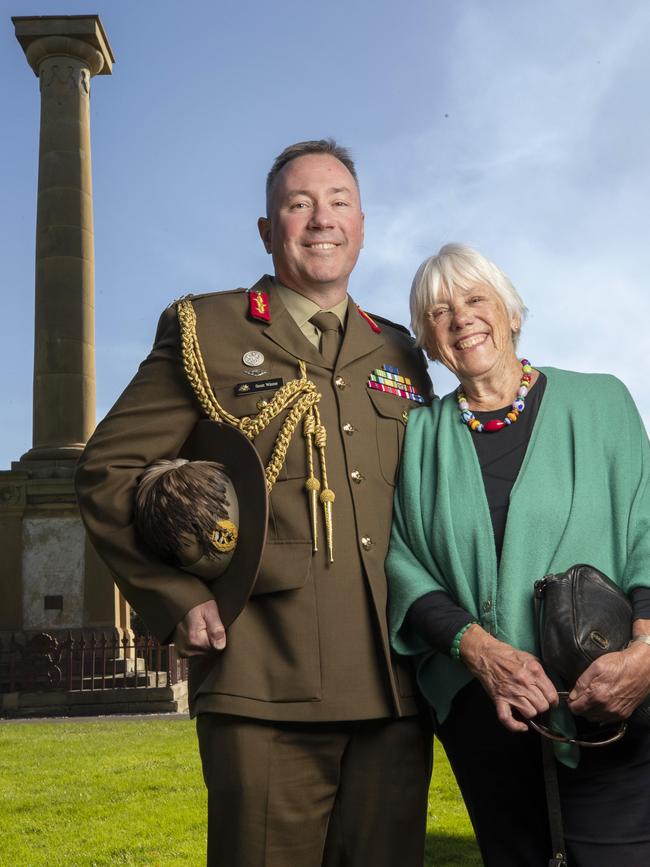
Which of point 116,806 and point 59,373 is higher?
point 59,373

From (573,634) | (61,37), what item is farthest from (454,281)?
(61,37)

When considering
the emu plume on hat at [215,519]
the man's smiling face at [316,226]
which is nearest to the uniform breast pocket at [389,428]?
the man's smiling face at [316,226]

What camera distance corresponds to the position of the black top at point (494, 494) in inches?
105

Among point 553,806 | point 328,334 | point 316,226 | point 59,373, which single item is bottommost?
point 553,806

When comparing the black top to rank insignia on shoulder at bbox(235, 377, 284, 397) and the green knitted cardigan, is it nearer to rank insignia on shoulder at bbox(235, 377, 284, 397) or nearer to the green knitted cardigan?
the green knitted cardigan

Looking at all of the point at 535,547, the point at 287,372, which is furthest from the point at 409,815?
the point at 287,372

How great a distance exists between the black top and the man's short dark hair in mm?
1044

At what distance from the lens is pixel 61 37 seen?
19422mm

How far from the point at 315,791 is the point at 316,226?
5.70 ft

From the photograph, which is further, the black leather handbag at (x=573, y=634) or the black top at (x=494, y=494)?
the black top at (x=494, y=494)

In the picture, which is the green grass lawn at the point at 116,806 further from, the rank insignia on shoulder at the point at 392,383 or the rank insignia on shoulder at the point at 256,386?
the rank insignia on shoulder at the point at 256,386

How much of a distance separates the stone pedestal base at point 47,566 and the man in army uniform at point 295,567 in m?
14.6

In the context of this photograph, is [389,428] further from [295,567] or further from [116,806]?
[116,806]

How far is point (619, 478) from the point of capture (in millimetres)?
2748
